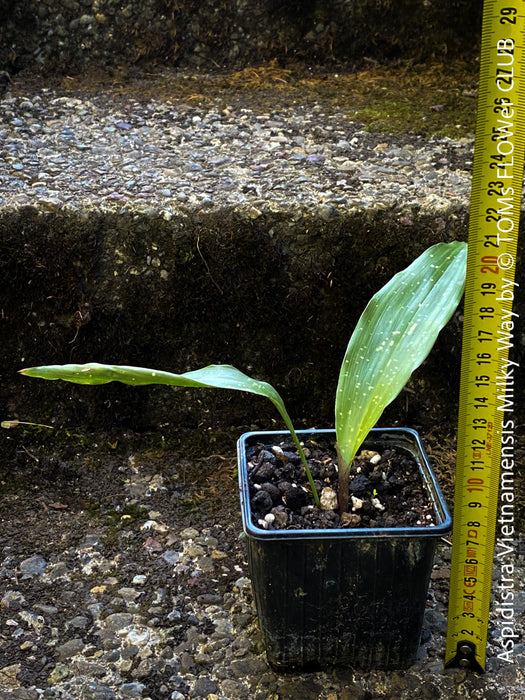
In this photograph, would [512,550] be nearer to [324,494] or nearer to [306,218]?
[324,494]

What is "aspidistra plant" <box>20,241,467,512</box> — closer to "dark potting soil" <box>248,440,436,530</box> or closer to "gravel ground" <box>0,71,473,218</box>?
"dark potting soil" <box>248,440,436,530</box>

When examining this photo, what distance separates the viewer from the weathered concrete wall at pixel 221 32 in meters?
1.96

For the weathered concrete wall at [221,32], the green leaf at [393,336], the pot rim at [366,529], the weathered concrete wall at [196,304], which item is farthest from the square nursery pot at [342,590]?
the weathered concrete wall at [221,32]

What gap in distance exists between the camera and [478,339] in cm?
96

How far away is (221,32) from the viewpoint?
201 cm

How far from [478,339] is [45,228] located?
2.92 ft

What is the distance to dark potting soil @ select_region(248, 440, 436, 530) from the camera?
1.10 meters

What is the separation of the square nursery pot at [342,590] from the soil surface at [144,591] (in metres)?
0.04

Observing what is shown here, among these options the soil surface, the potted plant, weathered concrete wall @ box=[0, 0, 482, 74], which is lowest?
the soil surface

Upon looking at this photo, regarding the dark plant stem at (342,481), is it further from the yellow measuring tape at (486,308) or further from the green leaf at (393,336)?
the yellow measuring tape at (486,308)

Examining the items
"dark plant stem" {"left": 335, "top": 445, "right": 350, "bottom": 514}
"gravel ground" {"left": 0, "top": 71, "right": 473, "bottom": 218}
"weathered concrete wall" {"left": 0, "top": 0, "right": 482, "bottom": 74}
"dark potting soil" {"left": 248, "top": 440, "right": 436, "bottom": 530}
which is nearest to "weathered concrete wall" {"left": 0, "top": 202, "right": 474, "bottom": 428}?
"gravel ground" {"left": 0, "top": 71, "right": 473, "bottom": 218}

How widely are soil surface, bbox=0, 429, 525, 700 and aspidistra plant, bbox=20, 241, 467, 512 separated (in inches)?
10.6

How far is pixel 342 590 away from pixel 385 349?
13.0 inches

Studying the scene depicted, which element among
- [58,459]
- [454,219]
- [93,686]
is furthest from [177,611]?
[454,219]
